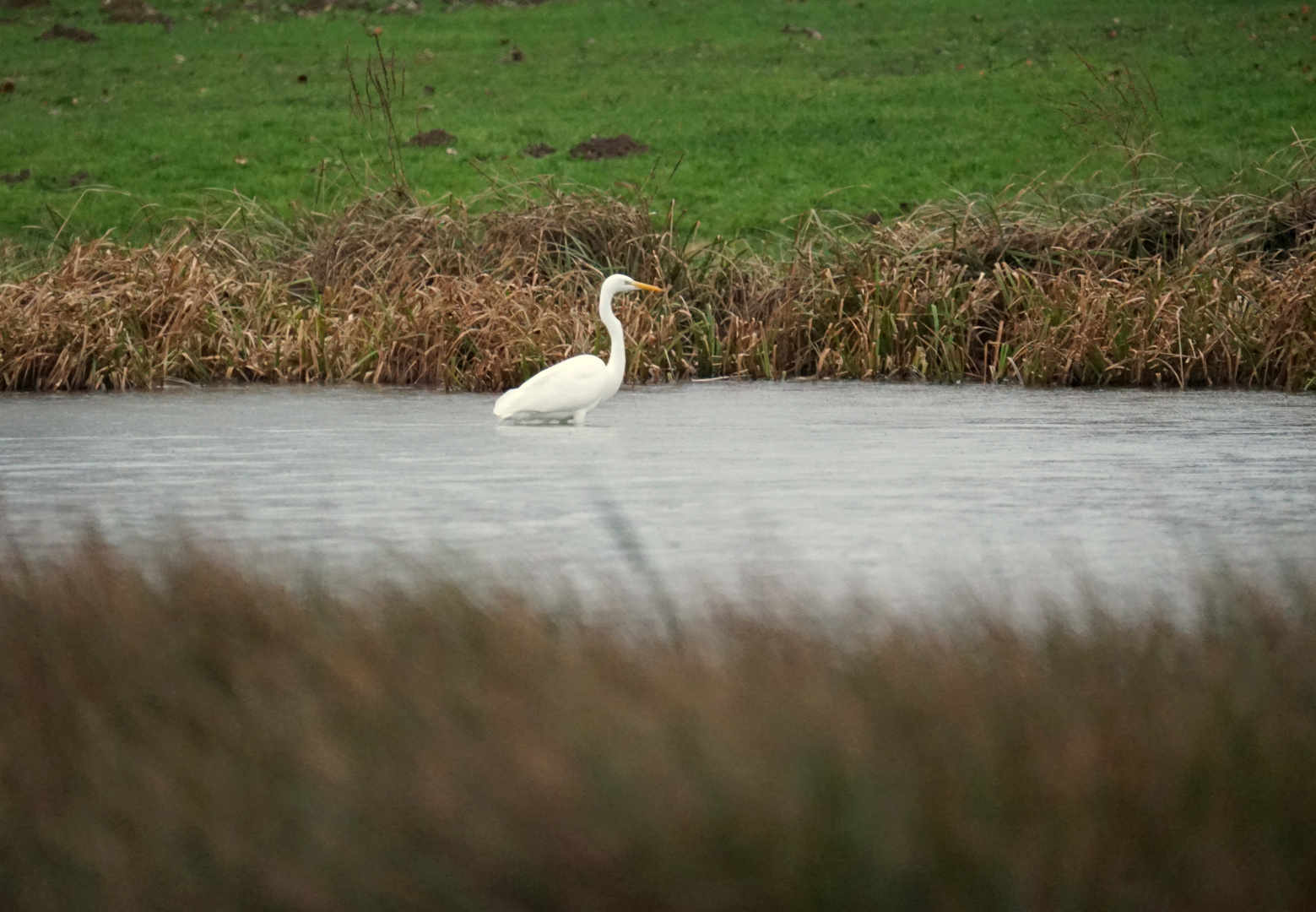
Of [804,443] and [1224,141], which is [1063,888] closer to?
[804,443]

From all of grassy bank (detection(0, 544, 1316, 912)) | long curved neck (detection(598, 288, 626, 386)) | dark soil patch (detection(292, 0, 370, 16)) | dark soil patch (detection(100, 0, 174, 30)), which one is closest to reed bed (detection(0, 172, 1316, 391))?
long curved neck (detection(598, 288, 626, 386))

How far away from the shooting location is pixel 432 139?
29.4m

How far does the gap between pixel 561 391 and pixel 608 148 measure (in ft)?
64.0

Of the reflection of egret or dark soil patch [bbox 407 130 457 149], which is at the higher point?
dark soil patch [bbox 407 130 457 149]

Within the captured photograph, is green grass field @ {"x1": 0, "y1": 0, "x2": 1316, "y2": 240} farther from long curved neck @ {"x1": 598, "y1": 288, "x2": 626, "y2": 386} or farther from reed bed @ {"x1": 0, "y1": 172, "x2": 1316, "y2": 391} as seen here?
long curved neck @ {"x1": 598, "y1": 288, "x2": 626, "y2": 386}

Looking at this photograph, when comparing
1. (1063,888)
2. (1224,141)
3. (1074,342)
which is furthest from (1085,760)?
(1224,141)

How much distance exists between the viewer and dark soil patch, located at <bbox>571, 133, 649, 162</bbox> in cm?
2808

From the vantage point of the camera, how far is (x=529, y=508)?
20.6 feet

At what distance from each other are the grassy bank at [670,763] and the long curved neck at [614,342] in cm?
628

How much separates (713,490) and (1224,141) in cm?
2339

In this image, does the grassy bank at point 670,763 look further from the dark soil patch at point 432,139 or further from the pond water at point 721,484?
the dark soil patch at point 432,139

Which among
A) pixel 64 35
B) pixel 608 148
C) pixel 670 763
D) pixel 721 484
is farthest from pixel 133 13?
pixel 670 763

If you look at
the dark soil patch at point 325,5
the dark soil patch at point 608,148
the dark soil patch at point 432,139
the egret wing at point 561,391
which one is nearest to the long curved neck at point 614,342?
the egret wing at point 561,391

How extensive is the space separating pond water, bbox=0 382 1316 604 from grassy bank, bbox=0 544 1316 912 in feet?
1.64
